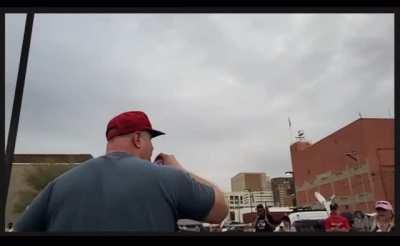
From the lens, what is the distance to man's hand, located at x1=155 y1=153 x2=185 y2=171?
1.92 meters

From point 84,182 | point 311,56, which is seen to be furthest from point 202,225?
point 311,56

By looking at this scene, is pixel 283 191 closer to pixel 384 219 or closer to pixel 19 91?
pixel 384 219

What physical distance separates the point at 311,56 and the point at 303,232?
0.80 meters

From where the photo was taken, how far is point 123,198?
178cm

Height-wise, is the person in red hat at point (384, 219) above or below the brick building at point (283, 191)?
below

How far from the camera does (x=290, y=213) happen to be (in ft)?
6.47

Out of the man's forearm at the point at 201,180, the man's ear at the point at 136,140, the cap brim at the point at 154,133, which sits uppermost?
the cap brim at the point at 154,133

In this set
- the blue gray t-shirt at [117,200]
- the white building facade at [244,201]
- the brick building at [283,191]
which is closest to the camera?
the blue gray t-shirt at [117,200]

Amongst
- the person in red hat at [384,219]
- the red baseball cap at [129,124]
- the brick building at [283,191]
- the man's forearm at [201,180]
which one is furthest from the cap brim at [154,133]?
the person in red hat at [384,219]

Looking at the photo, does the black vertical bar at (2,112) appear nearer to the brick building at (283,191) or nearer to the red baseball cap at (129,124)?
the red baseball cap at (129,124)

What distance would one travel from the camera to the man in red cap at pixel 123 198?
1776mm

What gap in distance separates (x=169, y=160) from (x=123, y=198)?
0.28 m

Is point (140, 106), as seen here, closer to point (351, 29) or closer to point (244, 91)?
point (244, 91)

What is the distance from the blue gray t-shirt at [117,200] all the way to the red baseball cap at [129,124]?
0.16m
